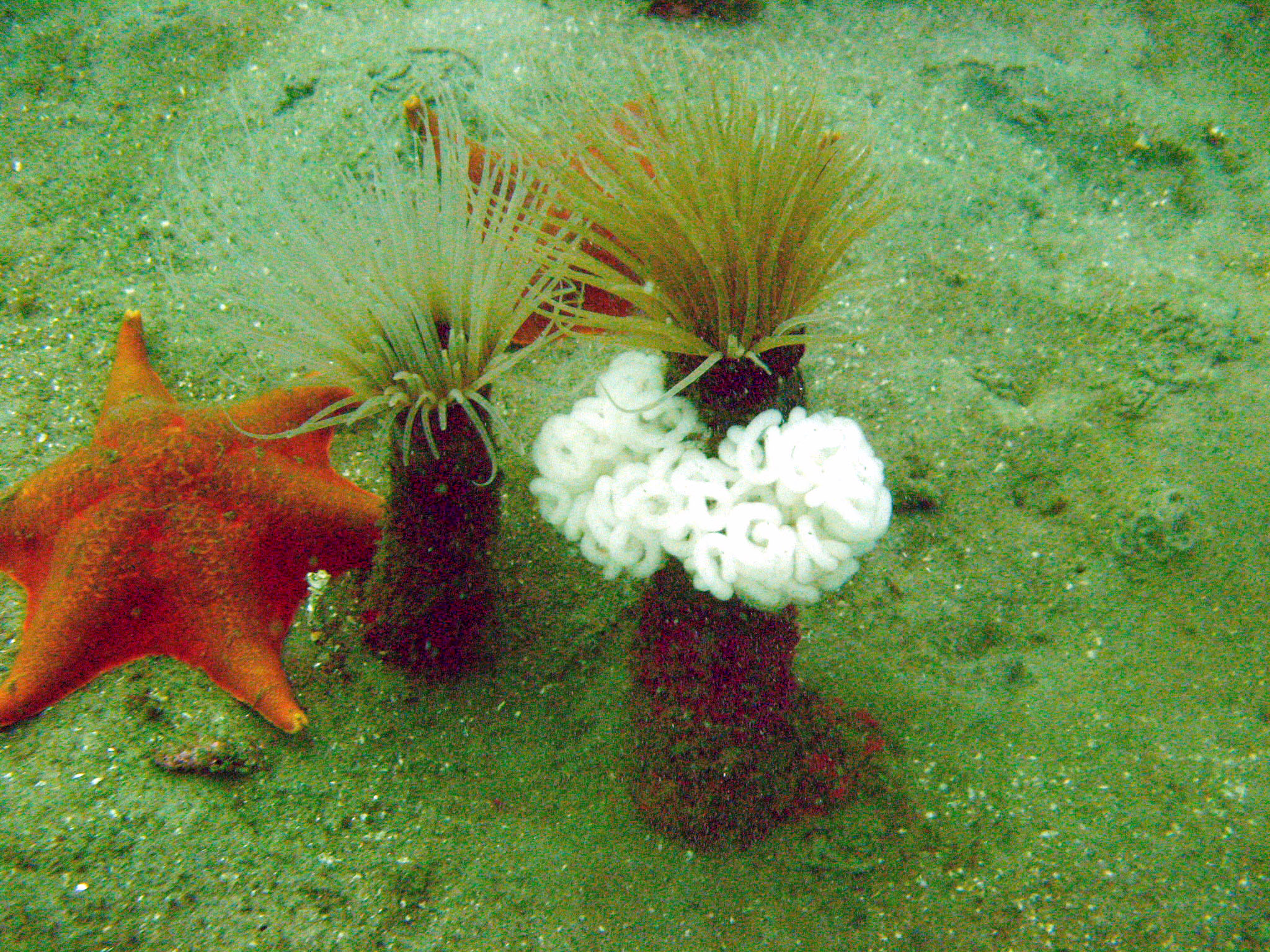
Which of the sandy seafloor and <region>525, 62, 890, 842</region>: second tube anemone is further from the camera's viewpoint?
the sandy seafloor

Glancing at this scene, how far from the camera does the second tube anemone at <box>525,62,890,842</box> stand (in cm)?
181

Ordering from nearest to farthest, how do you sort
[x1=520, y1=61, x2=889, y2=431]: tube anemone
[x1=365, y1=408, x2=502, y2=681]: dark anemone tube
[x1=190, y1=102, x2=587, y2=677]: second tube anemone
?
[x1=520, y1=61, x2=889, y2=431]: tube anemone < [x1=190, y1=102, x2=587, y2=677]: second tube anemone < [x1=365, y1=408, x2=502, y2=681]: dark anemone tube

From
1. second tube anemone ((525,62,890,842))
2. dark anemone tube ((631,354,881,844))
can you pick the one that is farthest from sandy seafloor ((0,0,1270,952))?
second tube anemone ((525,62,890,842))

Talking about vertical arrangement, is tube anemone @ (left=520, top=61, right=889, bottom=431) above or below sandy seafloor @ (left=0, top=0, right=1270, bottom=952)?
above

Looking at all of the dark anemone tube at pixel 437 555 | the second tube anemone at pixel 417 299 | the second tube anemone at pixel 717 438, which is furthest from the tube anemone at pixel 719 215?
the dark anemone tube at pixel 437 555

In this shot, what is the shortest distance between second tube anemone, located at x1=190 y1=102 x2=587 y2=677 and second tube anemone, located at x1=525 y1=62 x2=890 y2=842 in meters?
0.22

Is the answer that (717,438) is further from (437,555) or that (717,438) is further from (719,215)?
(437,555)

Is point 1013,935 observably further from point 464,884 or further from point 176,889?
point 176,889

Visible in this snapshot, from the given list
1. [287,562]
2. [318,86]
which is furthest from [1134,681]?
[318,86]

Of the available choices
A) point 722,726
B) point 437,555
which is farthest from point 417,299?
point 722,726

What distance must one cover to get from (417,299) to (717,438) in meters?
0.92

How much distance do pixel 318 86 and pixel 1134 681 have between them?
4.53m

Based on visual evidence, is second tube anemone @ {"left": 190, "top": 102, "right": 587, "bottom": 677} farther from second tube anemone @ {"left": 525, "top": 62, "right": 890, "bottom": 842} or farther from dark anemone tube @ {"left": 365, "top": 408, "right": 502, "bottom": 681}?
second tube anemone @ {"left": 525, "top": 62, "right": 890, "bottom": 842}

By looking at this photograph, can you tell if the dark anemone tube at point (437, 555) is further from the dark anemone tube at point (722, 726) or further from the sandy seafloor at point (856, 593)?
the dark anemone tube at point (722, 726)
